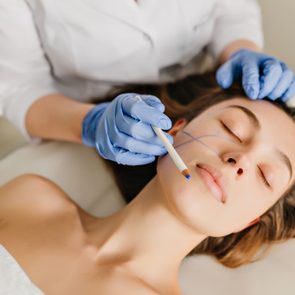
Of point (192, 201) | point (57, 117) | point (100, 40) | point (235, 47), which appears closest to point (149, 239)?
point (192, 201)

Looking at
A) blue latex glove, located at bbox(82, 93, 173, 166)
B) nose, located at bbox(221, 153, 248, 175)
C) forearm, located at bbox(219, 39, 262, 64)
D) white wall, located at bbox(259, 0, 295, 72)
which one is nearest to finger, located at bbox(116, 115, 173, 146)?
blue latex glove, located at bbox(82, 93, 173, 166)

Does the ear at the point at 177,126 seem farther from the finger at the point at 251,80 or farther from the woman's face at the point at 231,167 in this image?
the finger at the point at 251,80

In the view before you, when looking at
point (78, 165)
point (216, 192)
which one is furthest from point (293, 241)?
point (78, 165)

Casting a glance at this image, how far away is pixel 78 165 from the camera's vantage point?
1520 millimetres

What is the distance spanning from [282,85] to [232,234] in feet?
1.40

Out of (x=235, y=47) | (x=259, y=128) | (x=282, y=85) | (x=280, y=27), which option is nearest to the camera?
(x=259, y=128)

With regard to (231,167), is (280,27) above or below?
below

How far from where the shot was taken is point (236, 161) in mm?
1078

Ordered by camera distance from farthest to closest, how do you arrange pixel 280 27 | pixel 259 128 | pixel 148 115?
1. pixel 280 27
2. pixel 259 128
3. pixel 148 115

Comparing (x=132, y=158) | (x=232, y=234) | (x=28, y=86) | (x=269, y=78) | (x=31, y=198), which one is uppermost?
(x=269, y=78)

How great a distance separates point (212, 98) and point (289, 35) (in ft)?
2.25

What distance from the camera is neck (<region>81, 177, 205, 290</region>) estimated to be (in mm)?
1164

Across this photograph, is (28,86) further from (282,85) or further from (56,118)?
(282,85)

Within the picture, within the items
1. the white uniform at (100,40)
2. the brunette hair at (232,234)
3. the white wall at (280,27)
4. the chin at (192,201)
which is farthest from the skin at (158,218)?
the white wall at (280,27)
